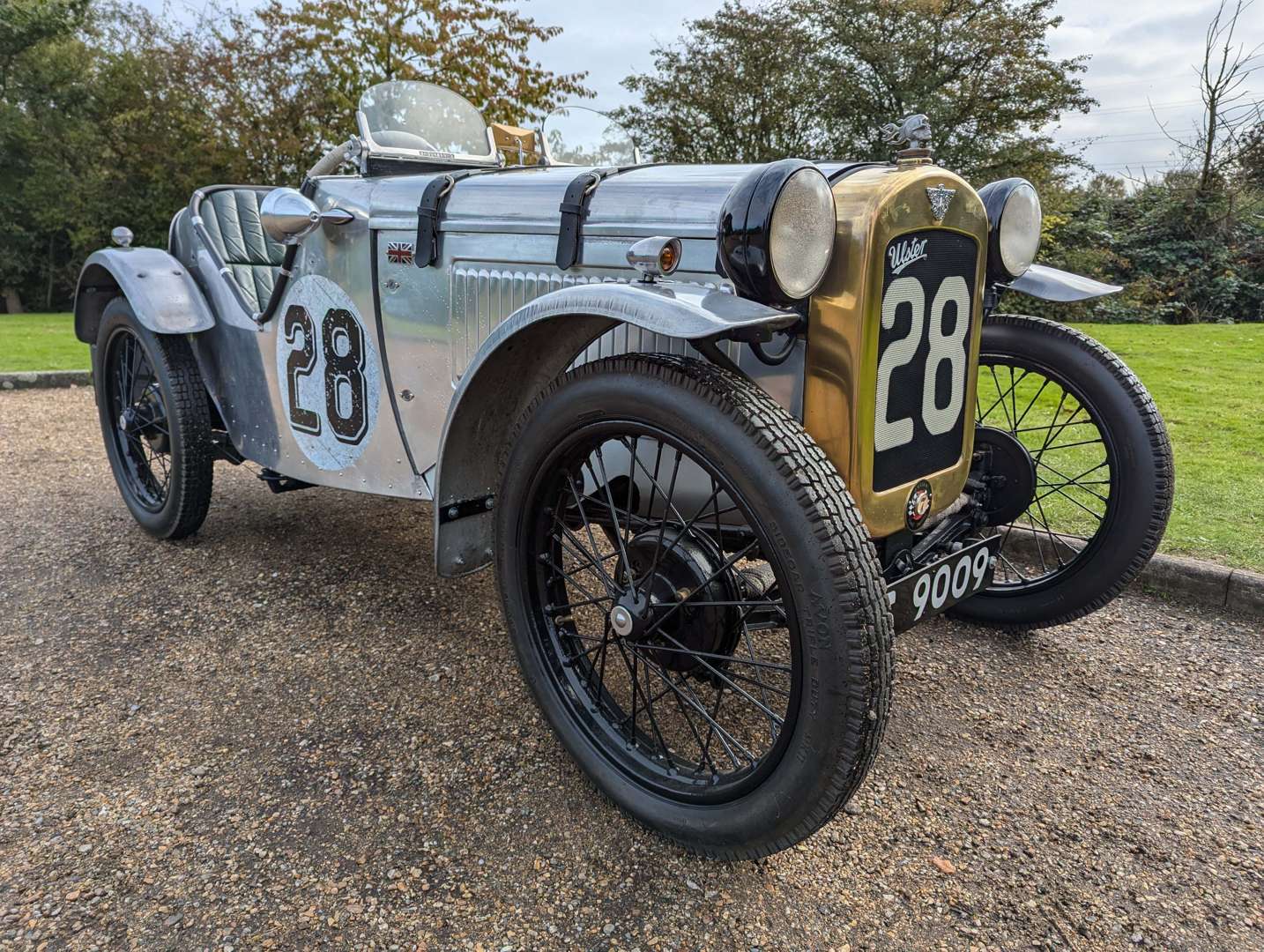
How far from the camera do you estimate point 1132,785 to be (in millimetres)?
2172

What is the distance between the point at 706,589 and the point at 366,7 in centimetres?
1393

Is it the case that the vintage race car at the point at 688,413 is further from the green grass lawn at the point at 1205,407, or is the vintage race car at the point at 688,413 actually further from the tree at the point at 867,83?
the tree at the point at 867,83

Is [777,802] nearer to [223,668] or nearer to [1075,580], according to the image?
[1075,580]

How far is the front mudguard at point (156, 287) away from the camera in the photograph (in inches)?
135

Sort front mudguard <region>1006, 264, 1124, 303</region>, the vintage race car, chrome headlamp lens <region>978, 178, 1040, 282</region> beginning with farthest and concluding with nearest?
front mudguard <region>1006, 264, 1124, 303</region>
chrome headlamp lens <region>978, 178, 1040, 282</region>
the vintage race car

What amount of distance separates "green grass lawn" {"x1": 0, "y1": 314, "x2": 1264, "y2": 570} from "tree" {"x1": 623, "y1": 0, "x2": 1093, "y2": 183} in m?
3.78

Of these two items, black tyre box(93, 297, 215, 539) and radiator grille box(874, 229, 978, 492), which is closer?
radiator grille box(874, 229, 978, 492)

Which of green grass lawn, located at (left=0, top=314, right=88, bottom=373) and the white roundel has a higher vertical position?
the white roundel

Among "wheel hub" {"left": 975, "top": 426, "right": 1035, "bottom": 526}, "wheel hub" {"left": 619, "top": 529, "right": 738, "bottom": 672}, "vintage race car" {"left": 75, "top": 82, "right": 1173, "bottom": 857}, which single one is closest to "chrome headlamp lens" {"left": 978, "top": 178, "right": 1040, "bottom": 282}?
"vintage race car" {"left": 75, "top": 82, "right": 1173, "bottom": 857}

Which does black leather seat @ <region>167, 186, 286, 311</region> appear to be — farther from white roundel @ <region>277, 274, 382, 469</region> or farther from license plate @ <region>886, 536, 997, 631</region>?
license plate @ <region>886, 536, 997, 631</region>

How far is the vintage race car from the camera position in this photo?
5.42 ft

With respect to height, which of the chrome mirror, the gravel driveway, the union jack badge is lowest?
the gravel driveway

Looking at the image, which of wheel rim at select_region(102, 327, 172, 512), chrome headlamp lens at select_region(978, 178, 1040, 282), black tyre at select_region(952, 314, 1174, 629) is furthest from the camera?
wheel rim at select_region(102, 327, 172, 512)

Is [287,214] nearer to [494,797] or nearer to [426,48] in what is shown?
[494,797]
